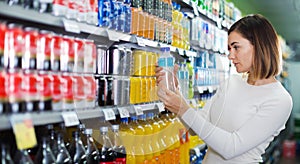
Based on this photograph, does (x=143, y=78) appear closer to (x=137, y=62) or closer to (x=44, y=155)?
(x=137, y=62)

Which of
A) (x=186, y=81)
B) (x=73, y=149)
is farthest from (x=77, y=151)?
(x=186, y=81)

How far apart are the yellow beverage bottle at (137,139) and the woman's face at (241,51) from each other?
0.74 meters

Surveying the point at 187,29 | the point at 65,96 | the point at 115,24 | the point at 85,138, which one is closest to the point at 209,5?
the point at 187,29

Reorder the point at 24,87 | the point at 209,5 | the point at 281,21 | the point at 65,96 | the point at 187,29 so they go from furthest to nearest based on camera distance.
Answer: the point at 281,21 < the point at 209,5 < the point at 187,29 < the point at 65,96 < the point at 24,87

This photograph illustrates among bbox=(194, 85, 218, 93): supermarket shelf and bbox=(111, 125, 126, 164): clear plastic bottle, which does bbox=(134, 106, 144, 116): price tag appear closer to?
bbox=(111, 125, 126, 164): clear plastic bottle

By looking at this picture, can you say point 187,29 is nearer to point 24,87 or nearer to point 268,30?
point 268,30

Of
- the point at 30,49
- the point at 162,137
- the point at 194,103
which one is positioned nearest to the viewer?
the point at 30,49

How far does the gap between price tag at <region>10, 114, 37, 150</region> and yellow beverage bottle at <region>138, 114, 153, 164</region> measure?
1.24 metres

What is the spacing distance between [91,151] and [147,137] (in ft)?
2.26

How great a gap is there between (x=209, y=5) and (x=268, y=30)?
5.69 ft

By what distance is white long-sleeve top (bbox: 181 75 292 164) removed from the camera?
2346 millimetres

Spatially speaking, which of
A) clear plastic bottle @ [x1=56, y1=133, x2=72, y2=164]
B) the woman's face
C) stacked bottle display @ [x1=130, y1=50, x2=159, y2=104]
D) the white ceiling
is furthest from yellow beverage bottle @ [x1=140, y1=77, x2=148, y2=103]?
the white ceiling

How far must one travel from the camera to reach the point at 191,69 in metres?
3.71

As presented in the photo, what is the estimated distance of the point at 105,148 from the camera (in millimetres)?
2396
